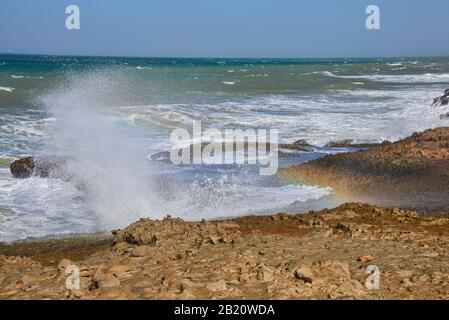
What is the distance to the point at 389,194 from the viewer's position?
10094mm

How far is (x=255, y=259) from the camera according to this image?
→ 17.6 feet

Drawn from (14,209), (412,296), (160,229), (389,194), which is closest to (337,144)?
Answer: (389,194)

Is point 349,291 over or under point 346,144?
under

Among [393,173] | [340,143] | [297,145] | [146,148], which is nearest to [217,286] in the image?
[393,173]

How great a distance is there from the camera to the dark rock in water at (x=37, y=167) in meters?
12.8

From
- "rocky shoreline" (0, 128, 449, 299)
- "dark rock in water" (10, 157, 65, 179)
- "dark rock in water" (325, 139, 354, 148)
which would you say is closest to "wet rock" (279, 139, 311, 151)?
"dark rock in water" (325, 139, 354, 148)

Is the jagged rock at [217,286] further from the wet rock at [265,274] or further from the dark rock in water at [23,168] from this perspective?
the dark rock in water at [23,168]

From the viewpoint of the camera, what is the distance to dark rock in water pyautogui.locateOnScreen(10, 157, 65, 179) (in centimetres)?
1277

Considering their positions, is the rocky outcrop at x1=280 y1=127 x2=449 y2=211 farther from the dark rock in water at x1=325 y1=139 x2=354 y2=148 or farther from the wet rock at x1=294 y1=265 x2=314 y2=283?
the wet rock at x1=294 y1=265 x2=314 y2=283

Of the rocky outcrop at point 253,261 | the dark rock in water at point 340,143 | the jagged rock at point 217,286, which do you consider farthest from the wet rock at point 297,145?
the jagged rock at point 217,286

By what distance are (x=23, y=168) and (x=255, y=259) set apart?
9018 millimetres

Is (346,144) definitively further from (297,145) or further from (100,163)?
(100,163)

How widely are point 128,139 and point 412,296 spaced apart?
14465mm
